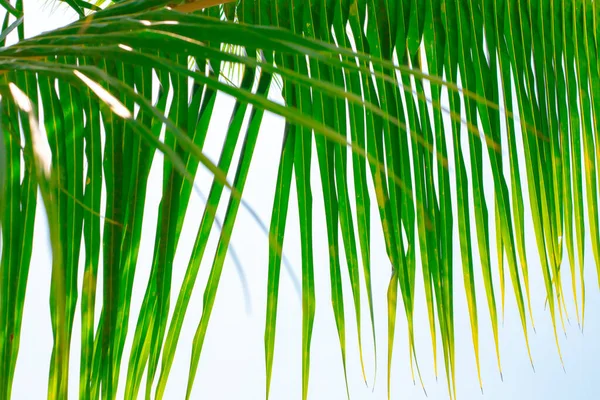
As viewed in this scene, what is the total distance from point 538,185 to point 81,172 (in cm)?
33

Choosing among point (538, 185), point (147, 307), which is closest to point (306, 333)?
point (147, 307)

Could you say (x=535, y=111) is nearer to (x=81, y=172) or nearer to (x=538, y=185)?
(x=538, y=185)

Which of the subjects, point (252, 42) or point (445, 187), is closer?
point (252, 42)

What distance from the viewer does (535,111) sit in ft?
1.85

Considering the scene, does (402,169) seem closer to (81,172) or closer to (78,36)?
(81,172)

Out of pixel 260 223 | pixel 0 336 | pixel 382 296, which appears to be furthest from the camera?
pixel 382 296

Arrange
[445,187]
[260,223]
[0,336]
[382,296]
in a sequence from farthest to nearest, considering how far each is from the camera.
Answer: [382,296], [445,187], [0,336], [260,223]

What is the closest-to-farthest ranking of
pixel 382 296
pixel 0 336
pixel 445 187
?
pixel 0 336 → pixel 445 187 → pixel 382 296

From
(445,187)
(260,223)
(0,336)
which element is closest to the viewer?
(260,223)

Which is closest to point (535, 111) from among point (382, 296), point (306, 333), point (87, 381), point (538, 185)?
point (538, 185)

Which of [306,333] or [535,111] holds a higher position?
[535,111]

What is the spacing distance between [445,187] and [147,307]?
220 millimetres

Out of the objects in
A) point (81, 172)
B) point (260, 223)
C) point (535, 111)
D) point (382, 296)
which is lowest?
point (260, 223)

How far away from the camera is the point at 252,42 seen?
0.19m
